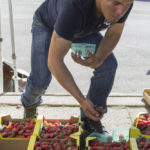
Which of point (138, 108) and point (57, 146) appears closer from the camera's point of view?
point (57, 146)

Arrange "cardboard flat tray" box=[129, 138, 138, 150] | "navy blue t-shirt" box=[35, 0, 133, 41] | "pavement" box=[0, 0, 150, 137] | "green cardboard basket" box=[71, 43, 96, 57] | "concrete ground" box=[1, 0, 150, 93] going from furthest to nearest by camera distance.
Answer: "concrete ground" box=[1, 0, 150, 93] < "pavement" box=[0, 0, 150, 137] < "green cardboard basket" box=[71, 43, 96, 57] < "cardboard flat tray" box=[129, 138, 138, 150] < "navy blue t-shirt" box=[35, 0, 133, 41]

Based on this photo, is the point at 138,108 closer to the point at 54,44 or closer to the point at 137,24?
the point at 54,44

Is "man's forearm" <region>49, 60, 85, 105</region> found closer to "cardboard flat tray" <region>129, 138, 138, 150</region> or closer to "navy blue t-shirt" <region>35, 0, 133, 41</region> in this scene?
"navy blue t-shirt" <region>35, 0, 133, 41</region>

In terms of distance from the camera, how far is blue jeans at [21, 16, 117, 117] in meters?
2.50

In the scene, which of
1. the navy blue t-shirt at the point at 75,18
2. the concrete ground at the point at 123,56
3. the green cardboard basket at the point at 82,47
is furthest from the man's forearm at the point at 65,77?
the concrete ground at the point at 123,56

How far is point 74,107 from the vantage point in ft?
11.5

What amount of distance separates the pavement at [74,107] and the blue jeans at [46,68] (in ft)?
2.17

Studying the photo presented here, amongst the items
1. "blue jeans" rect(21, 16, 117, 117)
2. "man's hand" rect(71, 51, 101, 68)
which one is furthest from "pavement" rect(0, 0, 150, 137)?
"man's hand" rect(71, 51, 101, 68)

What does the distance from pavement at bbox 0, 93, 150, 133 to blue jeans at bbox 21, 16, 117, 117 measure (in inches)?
26.0

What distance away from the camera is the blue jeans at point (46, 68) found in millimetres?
2496

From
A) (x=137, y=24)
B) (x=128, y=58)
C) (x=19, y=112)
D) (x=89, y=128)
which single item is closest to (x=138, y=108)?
(x=89, y=128)

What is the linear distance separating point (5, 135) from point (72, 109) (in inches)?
42.7

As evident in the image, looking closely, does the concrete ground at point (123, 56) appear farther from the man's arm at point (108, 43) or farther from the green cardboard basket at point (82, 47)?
the man's arm at point (108, 43)

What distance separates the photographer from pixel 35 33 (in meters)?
2.53
